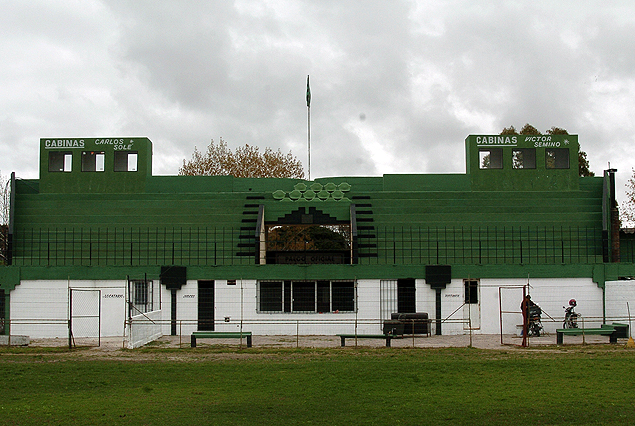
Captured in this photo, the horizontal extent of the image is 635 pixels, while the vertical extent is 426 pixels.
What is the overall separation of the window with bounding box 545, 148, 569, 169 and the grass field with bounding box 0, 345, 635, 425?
1607 cm

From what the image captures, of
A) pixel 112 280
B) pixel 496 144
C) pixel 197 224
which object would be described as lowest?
pixel 112 280

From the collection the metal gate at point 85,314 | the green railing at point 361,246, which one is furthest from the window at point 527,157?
the metal gate at point 85,314

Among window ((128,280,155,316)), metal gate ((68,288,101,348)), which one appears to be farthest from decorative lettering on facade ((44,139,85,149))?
window ((128,280,155,316))

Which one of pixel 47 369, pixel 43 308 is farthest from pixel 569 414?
pixel 43 308

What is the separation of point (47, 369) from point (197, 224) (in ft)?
53.5

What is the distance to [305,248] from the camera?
34.7 metres

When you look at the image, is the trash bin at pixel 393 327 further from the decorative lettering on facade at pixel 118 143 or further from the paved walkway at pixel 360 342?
the decorative lettering on facade at pixel 118 143

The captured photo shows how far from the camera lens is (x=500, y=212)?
35469mm

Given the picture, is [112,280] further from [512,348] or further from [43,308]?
[512,348]

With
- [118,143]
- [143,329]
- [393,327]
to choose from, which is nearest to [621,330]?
[393,327]

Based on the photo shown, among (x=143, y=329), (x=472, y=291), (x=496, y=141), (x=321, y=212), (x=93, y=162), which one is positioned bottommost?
(x=143, y=329)

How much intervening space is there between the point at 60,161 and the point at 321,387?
2651cm

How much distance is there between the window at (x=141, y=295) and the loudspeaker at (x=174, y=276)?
680 millimetres

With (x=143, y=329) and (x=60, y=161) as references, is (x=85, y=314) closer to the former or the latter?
(x=143, y=329)
